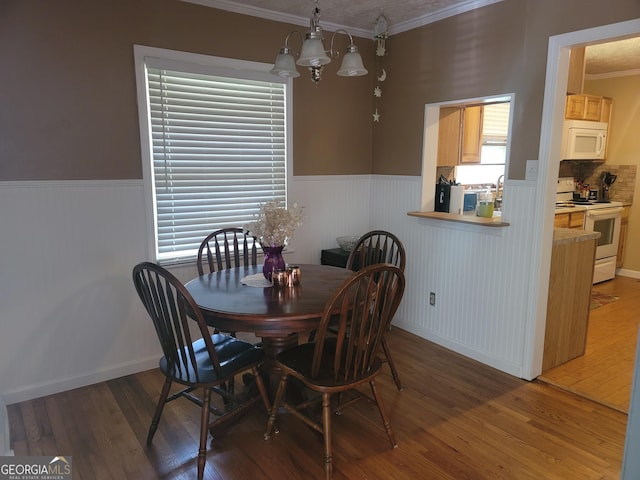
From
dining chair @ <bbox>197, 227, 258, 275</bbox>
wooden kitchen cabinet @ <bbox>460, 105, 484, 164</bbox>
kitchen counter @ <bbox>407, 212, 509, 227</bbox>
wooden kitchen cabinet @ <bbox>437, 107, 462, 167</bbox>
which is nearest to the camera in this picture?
dining chair @ <bbox>197, 227, 258, 275</bbox>

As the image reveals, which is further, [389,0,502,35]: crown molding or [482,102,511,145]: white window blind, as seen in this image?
[482,102,511,145]: white window blind

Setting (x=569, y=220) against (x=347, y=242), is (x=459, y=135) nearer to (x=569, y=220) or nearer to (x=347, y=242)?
(x=347, y=242)

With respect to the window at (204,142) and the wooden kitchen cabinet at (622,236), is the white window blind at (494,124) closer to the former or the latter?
the wooden kitchen cabinet at (622,236)

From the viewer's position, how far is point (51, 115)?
2541mm

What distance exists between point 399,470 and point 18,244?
2421mm

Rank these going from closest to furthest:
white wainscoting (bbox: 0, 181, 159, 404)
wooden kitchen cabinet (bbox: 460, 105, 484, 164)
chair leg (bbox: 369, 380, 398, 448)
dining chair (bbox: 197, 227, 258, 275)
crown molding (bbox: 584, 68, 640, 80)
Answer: chair leg (bbox: 369, 380, 398, 448) < white wainscoting (bbox: 0, 181, 159, 404) < dining chair (bbox: 197, 227, 258, 275) < wooden kitchen cabinet (bbox: 460, 105, 484, 164) < crown molding (bbox: 584, 68, 640, 80)

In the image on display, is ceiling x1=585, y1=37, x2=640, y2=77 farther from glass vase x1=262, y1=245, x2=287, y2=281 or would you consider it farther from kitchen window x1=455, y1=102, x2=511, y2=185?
glass vase x1=262, y1=245, x2=287, y2=281

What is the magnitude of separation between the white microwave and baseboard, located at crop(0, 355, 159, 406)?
458 cm

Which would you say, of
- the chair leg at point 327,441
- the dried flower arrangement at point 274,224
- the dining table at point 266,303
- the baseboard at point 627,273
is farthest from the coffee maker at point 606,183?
the chair leg at point 327,441

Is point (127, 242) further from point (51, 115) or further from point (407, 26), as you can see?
point (407, 26)

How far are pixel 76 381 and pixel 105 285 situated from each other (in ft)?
2.07

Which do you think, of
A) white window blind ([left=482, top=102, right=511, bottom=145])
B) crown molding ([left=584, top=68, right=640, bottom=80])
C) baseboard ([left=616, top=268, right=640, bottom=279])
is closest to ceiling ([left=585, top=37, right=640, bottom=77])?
crown molding ([left=584, top=68, right=640, bottom=80])

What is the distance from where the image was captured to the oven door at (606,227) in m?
4.93

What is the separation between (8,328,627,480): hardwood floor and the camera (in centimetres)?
205
